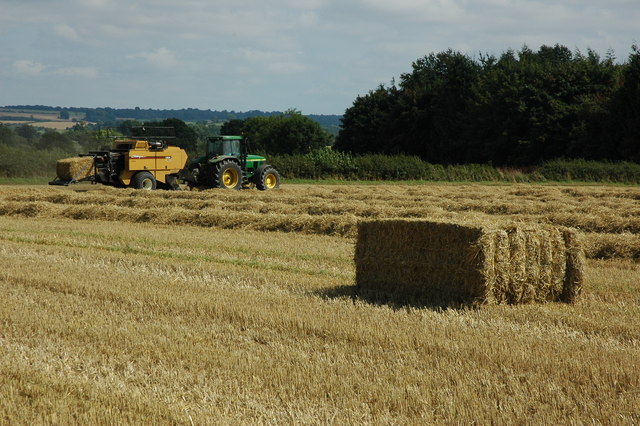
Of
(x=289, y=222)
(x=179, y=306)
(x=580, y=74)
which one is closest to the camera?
(x=179, y=306)

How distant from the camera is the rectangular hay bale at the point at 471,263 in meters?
8.34

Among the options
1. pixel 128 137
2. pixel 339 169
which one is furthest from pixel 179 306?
pixel 339 169

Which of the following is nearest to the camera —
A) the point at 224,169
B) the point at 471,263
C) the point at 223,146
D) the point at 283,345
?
the point at 283,345

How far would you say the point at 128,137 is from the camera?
25969 mm

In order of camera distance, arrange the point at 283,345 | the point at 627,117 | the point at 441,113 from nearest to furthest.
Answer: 1. the point at 283,345
2. the point at 627,117
3. the point at 441,113

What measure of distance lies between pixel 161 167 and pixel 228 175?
2.32 meters

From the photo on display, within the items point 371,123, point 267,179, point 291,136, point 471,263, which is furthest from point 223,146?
point 291,136

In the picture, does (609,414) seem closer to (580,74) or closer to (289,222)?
(289,222)

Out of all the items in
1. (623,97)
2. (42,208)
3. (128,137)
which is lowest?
(42,208)

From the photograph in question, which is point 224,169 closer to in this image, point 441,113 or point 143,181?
point 143,181

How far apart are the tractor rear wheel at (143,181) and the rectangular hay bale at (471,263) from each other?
16.5 meters

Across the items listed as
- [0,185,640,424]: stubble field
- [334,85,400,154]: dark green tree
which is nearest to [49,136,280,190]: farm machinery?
[0,185,640,424]: stubble field

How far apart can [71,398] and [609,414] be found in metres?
3.73

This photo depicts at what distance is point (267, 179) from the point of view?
27641 millimetres
